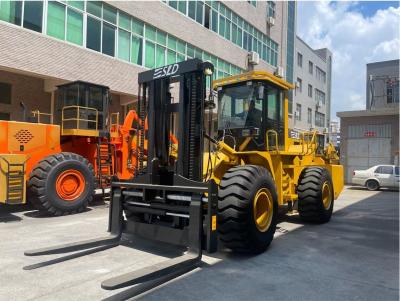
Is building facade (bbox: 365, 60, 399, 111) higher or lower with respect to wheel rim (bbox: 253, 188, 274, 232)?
higher

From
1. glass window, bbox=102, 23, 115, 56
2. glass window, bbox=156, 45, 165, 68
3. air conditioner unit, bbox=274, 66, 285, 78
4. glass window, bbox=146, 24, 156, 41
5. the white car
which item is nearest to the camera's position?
glass window, bbox=102, 23, 115, 56

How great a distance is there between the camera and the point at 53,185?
9734 mm

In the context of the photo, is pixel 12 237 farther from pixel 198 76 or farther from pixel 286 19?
pixel 286 19

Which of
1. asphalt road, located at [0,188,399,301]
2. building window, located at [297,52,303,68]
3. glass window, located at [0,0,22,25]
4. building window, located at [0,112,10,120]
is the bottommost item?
asphalt road, located at [0,188,399,301]

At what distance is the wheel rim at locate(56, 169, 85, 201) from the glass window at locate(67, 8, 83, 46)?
8663 mm

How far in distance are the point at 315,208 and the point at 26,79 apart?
541 inches

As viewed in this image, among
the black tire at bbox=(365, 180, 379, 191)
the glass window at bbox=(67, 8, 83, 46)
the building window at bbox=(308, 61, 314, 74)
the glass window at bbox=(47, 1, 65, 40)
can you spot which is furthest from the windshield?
the building window at bbox=(308, 61, 314, 74)

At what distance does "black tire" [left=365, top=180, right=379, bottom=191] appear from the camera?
71.4ft

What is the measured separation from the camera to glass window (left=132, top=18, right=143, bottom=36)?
65.7 feet

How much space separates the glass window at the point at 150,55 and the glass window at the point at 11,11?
751 centimetres

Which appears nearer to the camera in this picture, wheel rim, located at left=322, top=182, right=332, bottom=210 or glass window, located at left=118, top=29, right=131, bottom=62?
wheel rim, located at left=322, top=182, right=332, bottom=210

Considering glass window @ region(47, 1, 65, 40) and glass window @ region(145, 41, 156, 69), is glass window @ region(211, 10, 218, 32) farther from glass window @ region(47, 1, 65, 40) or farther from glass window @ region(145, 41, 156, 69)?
glass window @ region(47, 1, 65, 40)

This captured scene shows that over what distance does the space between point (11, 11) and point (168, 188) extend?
1209 centimetres

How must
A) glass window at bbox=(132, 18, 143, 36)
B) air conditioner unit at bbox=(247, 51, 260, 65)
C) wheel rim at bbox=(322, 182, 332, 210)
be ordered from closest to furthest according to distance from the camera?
wheel rim at bbox=(322, 182, 332, 210)
glass window at bbox=(132, 18, 143, 36)
air conditioner unit at bbox=(247, 51, 260, 65)
